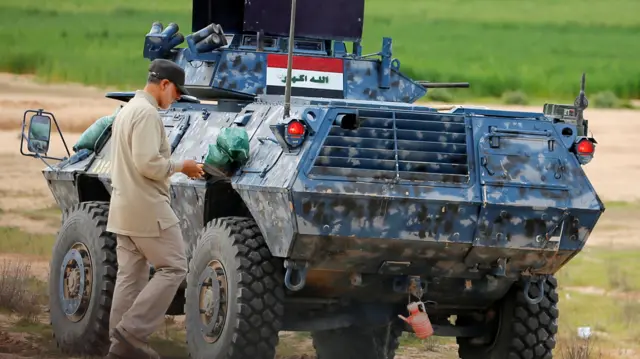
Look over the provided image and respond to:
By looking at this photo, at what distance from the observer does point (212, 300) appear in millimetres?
11492

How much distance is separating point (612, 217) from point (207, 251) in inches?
561

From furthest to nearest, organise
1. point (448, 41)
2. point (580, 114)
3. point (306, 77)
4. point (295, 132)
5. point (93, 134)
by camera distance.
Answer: point (448, 41)
point (93, 134)
point (306, 77)
point (580, 114)
point (295, 132)

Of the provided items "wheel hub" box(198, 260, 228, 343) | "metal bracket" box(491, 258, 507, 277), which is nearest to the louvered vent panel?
"metal bracket" box(491, 258, 507, 277)

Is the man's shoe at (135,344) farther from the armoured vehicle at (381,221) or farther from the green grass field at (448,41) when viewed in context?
the green grass field at (448,41)

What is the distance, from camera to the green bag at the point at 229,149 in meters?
11.5

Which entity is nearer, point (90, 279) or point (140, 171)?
point (140, 171)

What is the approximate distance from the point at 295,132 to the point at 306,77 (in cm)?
267

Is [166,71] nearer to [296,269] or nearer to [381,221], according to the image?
[296,269]

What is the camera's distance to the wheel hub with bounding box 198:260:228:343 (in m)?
11.4

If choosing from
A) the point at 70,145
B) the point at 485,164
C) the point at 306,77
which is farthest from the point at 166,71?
the point at 70,145

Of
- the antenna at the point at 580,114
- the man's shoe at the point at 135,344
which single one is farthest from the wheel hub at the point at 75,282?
the antenna at the point at 580,114

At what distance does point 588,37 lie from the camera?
36.0 m

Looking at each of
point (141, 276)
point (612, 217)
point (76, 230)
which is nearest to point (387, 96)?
point (76, 230)

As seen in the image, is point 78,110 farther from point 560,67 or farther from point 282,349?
point 282,349
